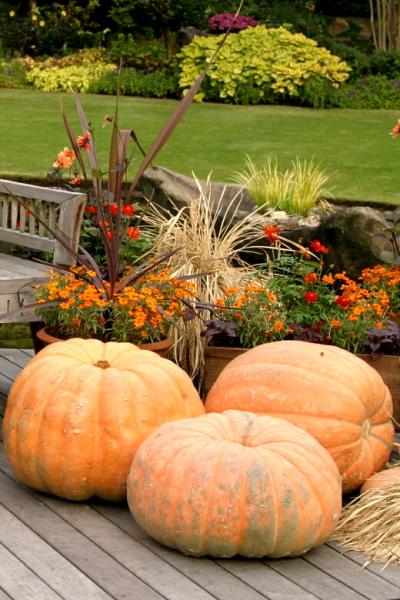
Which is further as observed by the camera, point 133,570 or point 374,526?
point 374,526

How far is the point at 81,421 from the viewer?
385cm

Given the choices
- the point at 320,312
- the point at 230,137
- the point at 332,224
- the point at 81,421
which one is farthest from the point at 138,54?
the point at 81,421

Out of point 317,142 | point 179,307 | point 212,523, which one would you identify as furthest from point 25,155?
point 212,523

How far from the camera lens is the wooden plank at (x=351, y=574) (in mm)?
3350

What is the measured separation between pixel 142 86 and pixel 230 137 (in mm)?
3182

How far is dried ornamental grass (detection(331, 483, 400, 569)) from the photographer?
3.63 m

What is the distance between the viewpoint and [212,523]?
11.4 feet

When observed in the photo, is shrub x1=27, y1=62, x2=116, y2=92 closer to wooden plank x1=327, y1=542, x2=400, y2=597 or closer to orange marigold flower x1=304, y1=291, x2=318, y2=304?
orange marigold flower x1=304, y1=291, x2=318, y2=304

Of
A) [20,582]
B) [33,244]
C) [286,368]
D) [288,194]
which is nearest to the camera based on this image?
Result: [20,582]

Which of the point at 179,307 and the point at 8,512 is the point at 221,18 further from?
the point at 8,512

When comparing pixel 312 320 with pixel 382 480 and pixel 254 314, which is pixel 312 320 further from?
pixel 382 480

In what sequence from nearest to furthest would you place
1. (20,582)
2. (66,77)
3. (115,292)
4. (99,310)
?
(20,582) → (99,310) → (115,292) → (66,77)

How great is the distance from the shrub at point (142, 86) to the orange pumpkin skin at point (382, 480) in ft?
31.6

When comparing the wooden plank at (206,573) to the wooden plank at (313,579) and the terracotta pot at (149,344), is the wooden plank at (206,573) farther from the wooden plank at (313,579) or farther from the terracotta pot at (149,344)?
the terracotta pot at (149,344)
